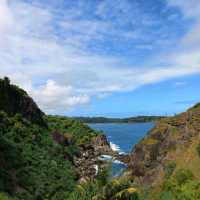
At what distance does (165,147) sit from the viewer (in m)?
48.9

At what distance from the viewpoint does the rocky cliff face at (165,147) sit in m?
44.6

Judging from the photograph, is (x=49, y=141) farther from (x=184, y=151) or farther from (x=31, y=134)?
(x=184, y=151)

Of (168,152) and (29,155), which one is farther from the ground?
(168,152)

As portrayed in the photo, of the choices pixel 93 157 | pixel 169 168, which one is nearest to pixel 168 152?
pixel 169 168

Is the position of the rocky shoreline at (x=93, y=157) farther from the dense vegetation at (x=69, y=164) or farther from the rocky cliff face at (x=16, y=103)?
the rocky cliff face at (x=16, y=103)

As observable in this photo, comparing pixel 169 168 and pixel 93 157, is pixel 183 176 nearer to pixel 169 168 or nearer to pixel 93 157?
pixel 169 168

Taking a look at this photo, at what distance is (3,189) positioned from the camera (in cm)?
5138

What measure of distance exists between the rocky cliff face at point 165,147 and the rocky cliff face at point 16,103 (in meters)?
39.7

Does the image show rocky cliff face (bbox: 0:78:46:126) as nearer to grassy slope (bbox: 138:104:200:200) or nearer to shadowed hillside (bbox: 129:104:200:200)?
shadowed hillside (bbox: 129:104:200:200)

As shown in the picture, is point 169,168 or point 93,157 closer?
point 169,168

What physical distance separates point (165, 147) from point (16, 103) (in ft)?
155

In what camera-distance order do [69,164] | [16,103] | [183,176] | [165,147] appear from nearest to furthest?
1. [183,176]
2. [165,147]
3. [69,164]
4. [16,103]

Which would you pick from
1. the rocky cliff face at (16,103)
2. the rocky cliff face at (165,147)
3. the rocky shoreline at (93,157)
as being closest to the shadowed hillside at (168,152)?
the rocky cliff face at (165,147)

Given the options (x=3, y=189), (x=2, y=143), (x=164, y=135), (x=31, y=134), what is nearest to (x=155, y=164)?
(x=164, y=135)
